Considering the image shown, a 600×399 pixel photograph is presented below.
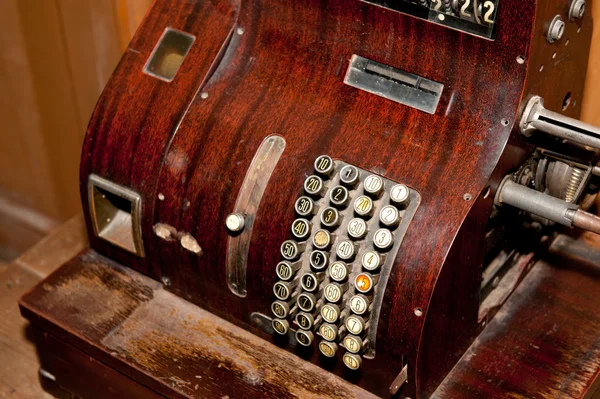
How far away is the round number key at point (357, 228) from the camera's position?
56.1 inches

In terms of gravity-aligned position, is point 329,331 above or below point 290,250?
below

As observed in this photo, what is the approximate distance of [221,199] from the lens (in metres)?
1.58

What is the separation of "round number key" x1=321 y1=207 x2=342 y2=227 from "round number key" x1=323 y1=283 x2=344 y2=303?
104 mm

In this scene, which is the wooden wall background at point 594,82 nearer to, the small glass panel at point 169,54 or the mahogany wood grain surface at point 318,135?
the mahogany wood grain surface at point 318,135

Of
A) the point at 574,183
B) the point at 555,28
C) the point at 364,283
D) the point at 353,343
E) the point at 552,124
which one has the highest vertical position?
the point at 555,28

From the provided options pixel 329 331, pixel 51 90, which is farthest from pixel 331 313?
pixel 51 90

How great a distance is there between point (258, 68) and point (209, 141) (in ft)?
0.55

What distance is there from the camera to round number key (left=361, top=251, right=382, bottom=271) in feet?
4.62

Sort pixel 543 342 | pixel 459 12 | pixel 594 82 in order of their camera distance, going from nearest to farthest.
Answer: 1. pixel 459 12
2. pixel 543 342
3. pixel 594 82

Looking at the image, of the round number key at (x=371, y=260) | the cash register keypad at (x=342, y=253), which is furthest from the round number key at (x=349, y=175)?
the round number key at (x=371, y=260)

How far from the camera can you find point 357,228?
143 cm

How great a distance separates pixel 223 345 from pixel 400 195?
50 centimetres

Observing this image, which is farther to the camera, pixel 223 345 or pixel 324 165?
pixel 223 345

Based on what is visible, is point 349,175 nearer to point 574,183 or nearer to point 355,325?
point 355,325
